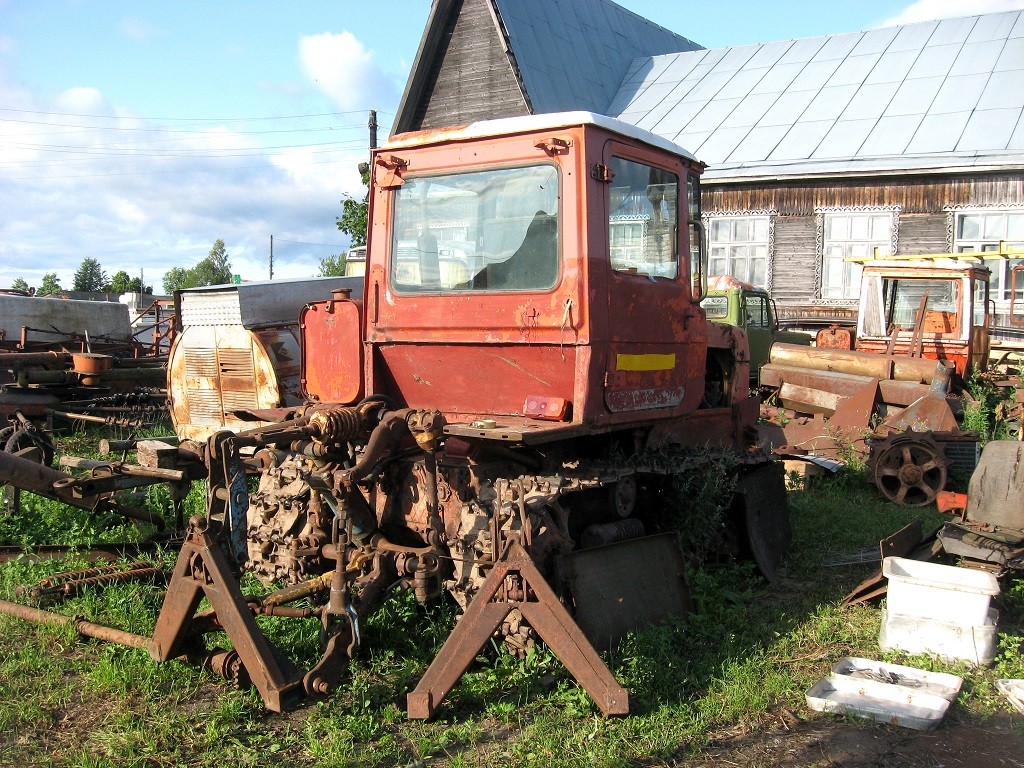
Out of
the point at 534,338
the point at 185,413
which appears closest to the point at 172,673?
the point at 534,338

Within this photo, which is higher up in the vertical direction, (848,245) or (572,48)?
(572,48)

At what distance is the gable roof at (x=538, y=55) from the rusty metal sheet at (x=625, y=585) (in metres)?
14.9

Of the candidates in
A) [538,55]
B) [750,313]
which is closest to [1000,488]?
[750,313]

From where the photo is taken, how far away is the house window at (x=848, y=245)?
17.0 metres

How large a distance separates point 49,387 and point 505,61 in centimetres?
1155

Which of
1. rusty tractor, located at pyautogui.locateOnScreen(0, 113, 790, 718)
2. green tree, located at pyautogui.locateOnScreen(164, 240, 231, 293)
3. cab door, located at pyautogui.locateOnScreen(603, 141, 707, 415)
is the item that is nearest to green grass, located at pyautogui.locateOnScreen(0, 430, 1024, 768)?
rusty tractor, located at pyautogui.locateOnScreen(0, 113, 790, 718)

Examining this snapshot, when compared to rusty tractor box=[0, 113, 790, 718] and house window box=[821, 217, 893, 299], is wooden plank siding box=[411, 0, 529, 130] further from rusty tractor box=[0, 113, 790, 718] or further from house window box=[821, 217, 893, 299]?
rusty tractor box=[0, 113, 790, 718]

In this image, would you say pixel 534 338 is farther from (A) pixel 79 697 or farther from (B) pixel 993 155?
(B) pixel 993 155

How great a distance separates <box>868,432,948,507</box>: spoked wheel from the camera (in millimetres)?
8552

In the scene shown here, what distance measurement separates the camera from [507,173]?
480 centimetres

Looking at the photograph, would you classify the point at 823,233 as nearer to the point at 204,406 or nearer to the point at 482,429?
the point at 204,406

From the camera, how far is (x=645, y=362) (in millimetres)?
Answer: 5082

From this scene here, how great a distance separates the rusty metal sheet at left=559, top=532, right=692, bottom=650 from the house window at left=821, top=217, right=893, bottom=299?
1363 cm

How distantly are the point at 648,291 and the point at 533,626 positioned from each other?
6.88 feet
